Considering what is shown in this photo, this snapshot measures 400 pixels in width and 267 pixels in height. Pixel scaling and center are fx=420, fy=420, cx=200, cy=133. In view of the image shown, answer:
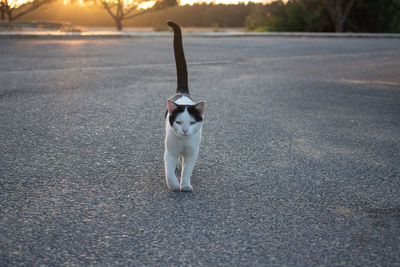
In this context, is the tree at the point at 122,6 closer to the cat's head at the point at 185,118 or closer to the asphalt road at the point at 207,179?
the asphalt road at the point at 207,179

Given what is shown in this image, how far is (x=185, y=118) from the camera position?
2.53 metres

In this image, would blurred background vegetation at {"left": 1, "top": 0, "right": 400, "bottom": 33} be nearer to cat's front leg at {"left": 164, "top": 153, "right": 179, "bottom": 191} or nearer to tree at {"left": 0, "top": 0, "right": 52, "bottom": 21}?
tree at {"left": 0, "top": 0, "right": 52, "bottom": 21}

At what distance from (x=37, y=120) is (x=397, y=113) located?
4282 mm

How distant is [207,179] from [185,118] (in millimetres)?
634

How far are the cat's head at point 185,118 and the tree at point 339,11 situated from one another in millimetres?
26306

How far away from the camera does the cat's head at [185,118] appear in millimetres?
2529

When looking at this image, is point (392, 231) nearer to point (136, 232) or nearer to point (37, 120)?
point (136, 232)

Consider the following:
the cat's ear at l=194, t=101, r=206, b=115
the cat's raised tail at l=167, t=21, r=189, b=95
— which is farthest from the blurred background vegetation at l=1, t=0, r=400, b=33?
the cat's ear at l=194, t=101, r=206, b=115

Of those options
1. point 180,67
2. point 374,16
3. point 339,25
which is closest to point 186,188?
point 180,67

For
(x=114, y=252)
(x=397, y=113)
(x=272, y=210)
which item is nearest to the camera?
(x=114, y=252)

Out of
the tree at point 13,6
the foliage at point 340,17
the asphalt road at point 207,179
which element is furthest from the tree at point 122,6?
the asphalt road at point 207,179

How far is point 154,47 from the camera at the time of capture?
515 inches

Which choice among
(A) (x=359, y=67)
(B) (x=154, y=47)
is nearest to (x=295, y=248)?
(A) (x=359, y=67)

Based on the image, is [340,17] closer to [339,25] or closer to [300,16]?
[339,25]
